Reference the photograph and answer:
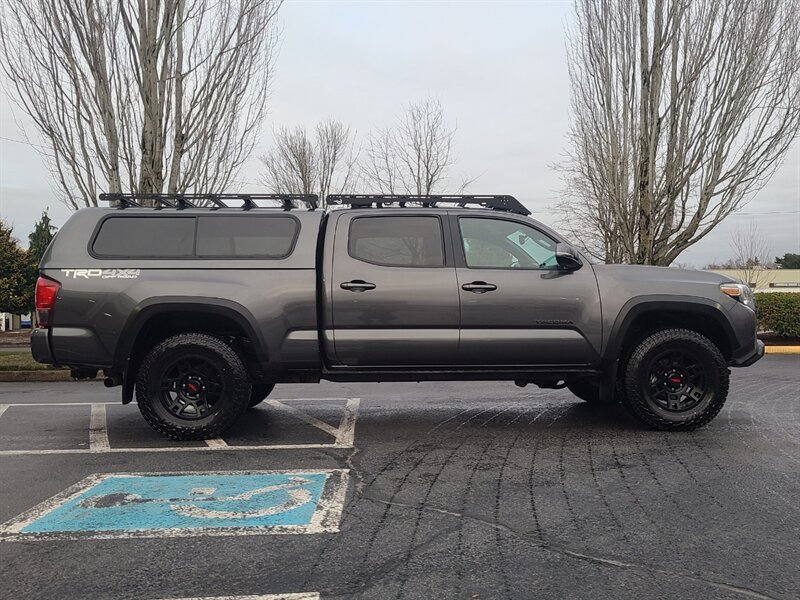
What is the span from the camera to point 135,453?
202 inches

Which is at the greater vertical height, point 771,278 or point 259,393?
point 771,278

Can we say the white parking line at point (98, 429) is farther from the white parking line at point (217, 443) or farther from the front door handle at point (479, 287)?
the front door handle at point (479, 287)

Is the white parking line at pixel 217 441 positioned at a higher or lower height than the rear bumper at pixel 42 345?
lower

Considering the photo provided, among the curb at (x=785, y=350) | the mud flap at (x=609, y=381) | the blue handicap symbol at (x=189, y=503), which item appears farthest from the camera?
the curb at (x=785, y=350)

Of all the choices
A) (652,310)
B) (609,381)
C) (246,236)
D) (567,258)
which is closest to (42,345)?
(246,236)

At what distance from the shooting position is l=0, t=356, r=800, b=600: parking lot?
2824mm

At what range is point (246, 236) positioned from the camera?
559 centimetres

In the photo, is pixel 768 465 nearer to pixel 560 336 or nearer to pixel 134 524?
pixel 560 336

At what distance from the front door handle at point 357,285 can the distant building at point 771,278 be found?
43450 mm

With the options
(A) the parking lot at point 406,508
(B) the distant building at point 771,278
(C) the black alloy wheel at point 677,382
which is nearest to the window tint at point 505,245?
(C) the black alloy wheel at point 677,382

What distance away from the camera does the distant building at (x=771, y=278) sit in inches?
1806

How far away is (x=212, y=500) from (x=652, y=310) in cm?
383

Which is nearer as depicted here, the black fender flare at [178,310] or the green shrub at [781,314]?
the black fender flare at [178,310]

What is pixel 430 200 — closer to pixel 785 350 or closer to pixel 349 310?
pixel 349 310
